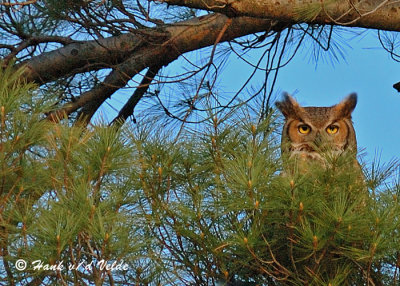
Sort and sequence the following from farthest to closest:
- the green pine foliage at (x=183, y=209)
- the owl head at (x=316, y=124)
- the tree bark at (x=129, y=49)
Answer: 1. the tree bark at (x=129, y=49)
2. the owl head at (x=316, y=124)
3. the green pine foliage at (x=183, y=209)

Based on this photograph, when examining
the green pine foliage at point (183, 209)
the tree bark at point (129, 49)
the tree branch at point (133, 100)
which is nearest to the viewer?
the green pine foliage at point (183, 209)

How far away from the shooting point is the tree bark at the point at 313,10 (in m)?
2.55

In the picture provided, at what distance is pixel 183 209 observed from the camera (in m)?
2.03

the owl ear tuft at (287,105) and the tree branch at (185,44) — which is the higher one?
the tree branch at (185,44)

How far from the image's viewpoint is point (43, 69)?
3.54m

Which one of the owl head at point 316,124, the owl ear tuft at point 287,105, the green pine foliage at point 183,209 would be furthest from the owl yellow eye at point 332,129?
the green pine foliage at point 183,209

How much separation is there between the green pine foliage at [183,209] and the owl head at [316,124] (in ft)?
2.43

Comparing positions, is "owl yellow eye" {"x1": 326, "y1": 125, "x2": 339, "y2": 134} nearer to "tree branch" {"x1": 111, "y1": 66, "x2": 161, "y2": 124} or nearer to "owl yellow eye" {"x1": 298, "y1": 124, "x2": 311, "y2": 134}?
"owl yellow eye" {"x1": 298, "y1": 124, "x2": 311, "y2": 134}

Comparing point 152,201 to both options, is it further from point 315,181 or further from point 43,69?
point 43,69

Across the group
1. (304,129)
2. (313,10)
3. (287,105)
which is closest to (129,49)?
(287,105)

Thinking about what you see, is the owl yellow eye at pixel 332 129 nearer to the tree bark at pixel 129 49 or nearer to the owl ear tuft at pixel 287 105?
the owl ear tuft at pixel 287 105

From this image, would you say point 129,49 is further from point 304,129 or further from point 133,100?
point 304,129

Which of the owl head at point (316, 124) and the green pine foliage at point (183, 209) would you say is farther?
the owl head at point (316, 124)

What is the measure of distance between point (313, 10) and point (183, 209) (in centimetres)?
85
